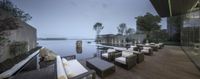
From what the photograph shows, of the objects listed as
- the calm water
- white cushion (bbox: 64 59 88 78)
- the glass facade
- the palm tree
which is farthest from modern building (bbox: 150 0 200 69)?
the palm tree

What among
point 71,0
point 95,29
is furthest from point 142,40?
point 95,29

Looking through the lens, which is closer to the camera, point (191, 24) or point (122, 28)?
point (191, 24)

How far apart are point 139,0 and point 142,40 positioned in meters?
6.05

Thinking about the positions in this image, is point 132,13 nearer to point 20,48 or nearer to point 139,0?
point 139,0

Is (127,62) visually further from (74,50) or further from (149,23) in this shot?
(149,23)

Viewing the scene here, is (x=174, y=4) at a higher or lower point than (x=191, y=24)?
higher

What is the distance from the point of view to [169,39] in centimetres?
1658

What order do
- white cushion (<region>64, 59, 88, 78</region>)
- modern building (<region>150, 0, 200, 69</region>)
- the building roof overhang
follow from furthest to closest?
1. the building roof overhang
2. modern building (<region>150, 0, 200, 69</region>)
3. white cushion (<region>64, 59, 88, 78</region>)

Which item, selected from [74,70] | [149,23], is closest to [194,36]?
[74,70]

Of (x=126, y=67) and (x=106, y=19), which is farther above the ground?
(x=106, y=19)

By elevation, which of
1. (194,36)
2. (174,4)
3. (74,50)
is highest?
(174,4)

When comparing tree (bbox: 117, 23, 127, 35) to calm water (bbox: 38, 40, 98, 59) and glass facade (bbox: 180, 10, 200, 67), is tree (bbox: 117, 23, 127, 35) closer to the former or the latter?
calm water (bbox: 38, 40, 98, 59)

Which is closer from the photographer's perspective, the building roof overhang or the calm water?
the building roof overhang

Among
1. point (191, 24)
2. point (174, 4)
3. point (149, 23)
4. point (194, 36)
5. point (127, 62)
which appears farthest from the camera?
point (149, 23)
